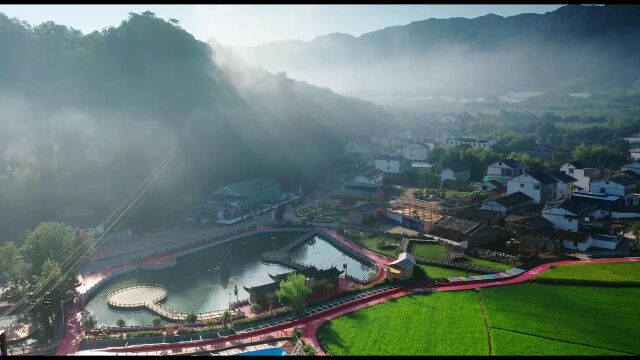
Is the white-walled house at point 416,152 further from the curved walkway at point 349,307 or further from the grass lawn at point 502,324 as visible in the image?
the grass lawn at point 502,324

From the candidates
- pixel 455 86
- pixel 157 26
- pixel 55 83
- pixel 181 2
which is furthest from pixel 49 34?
pixel 455 86

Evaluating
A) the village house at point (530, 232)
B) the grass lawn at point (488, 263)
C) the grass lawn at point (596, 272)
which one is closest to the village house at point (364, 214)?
the village house at point (530, 232)

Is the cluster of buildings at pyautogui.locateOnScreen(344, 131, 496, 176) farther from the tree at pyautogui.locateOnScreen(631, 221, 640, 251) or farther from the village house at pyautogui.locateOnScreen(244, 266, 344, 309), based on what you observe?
the village house at pyautogui.locateOnScreen(244, 266, 344, 309)

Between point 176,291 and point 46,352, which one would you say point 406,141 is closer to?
point 176,291

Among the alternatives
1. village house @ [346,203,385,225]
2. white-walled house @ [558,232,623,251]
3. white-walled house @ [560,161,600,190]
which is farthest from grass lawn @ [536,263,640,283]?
white-walled house @ [560,161,600,190]

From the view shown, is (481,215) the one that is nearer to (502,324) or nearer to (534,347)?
(502,324)

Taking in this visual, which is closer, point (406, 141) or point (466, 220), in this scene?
point (466, 220)

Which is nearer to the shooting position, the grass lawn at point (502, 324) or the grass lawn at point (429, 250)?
the grass lawn at point (502, 324)
